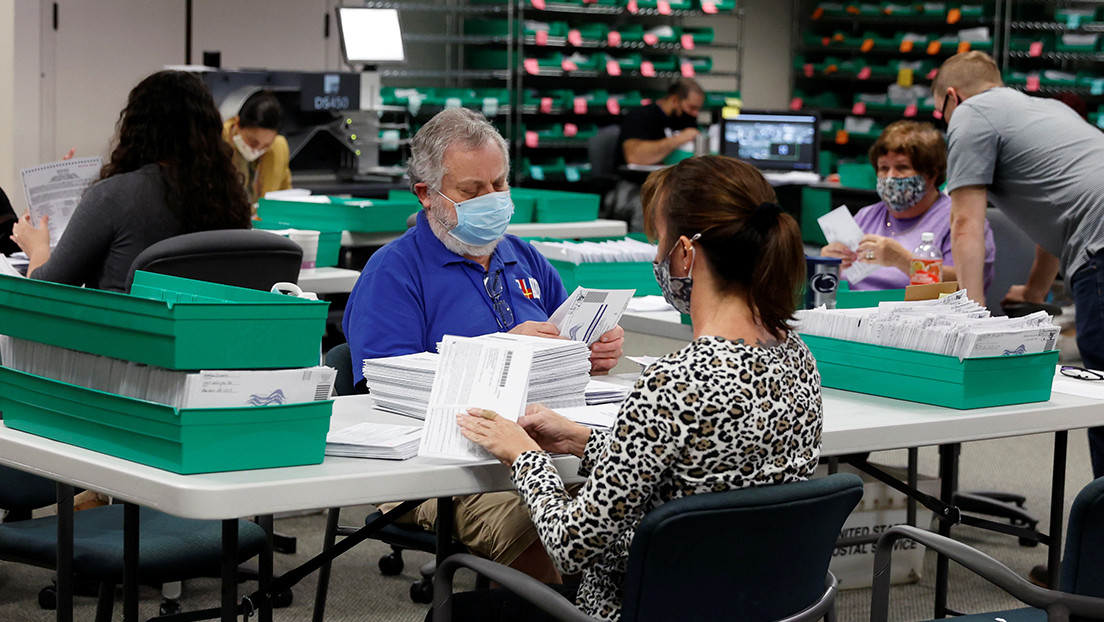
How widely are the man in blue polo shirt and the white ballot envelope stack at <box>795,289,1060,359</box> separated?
0.47m

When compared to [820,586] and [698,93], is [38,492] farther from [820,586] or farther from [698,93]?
[698,93]

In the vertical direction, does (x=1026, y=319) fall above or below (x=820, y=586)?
above

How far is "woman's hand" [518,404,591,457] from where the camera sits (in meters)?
2.00

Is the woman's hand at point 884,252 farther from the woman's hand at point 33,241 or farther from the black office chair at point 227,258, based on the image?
the woman's hand at point 33,241

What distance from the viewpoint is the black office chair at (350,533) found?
2.55 metres

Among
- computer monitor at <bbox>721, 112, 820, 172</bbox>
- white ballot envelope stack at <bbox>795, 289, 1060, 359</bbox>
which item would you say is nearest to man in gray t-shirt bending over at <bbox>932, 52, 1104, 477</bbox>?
white ballot envelope stack at <bbox>795, 289, 1060, 359</bbox>

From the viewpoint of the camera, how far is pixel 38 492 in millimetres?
2939

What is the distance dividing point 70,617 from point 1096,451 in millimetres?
2400

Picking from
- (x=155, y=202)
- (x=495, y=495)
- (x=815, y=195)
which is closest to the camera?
(x=495, y=495)

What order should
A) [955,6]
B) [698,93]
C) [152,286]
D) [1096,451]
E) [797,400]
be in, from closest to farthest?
[797,400]
[152,286]
[1096,451]
[698,93]
[955,6]

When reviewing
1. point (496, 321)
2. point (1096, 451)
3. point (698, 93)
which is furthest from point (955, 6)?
point (496, 321)

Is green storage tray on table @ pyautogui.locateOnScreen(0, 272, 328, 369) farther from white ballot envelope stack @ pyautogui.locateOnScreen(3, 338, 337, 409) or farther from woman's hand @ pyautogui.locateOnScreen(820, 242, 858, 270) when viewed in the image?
woman's hand @ pyautogui.locateOnScreen(820, 242, 858, 270)

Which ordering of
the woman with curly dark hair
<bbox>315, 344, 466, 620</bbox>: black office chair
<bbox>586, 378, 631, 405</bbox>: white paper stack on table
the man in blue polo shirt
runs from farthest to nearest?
the woman with curly dark hair → the man in blue polo shirt → <bbox>315, 344, 466, 620</bbox>: black office chair → <bbox>586, 378, 631, 405</bbox>: white paper stack on table

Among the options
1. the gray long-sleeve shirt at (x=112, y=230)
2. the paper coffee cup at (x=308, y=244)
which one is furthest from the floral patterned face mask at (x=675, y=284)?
the paper coffee cup at (x=308, y=244)
